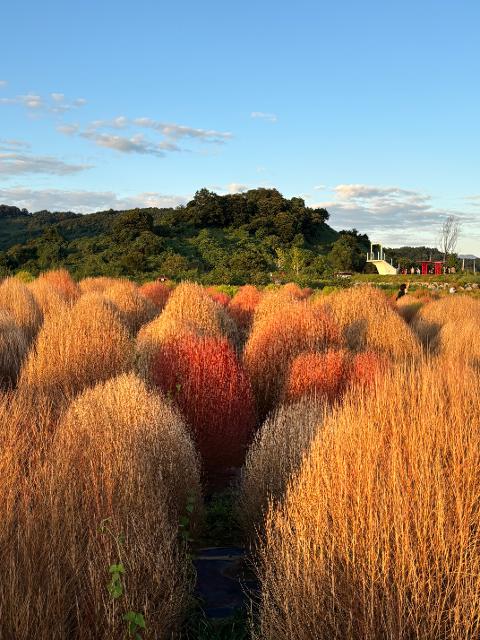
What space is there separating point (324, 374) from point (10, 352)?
225 inches

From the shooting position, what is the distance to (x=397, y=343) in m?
13.4

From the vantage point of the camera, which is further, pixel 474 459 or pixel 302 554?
pixel 474 459

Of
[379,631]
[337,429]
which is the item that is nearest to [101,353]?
[337,429]

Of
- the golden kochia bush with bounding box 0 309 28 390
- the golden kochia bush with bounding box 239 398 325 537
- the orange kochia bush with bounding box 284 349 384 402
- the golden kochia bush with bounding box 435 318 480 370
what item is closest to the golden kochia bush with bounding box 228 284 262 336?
the golden kochia bush with bounding box 435 318 480 370

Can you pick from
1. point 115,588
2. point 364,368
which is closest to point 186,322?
point 364,368

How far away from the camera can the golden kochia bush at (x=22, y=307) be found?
49.6 ft

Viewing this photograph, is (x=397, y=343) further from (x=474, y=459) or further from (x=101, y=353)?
(x=474, y=459)

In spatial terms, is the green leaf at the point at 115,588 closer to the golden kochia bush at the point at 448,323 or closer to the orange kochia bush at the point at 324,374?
the orange kochia bush at the point at 324,374

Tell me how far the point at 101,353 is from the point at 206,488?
3.41 meters

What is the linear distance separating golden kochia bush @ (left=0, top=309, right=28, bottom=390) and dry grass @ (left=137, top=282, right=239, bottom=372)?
2.10m

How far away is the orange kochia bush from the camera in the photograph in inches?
374

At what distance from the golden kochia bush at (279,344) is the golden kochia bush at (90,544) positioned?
498 cm

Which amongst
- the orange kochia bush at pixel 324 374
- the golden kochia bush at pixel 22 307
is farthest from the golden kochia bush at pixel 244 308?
the orange kochia bush at pixel 324 374

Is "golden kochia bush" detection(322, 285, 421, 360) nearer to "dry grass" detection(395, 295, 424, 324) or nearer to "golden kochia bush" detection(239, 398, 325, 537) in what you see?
"dry grass" detection(395, 295, 424, 324)
